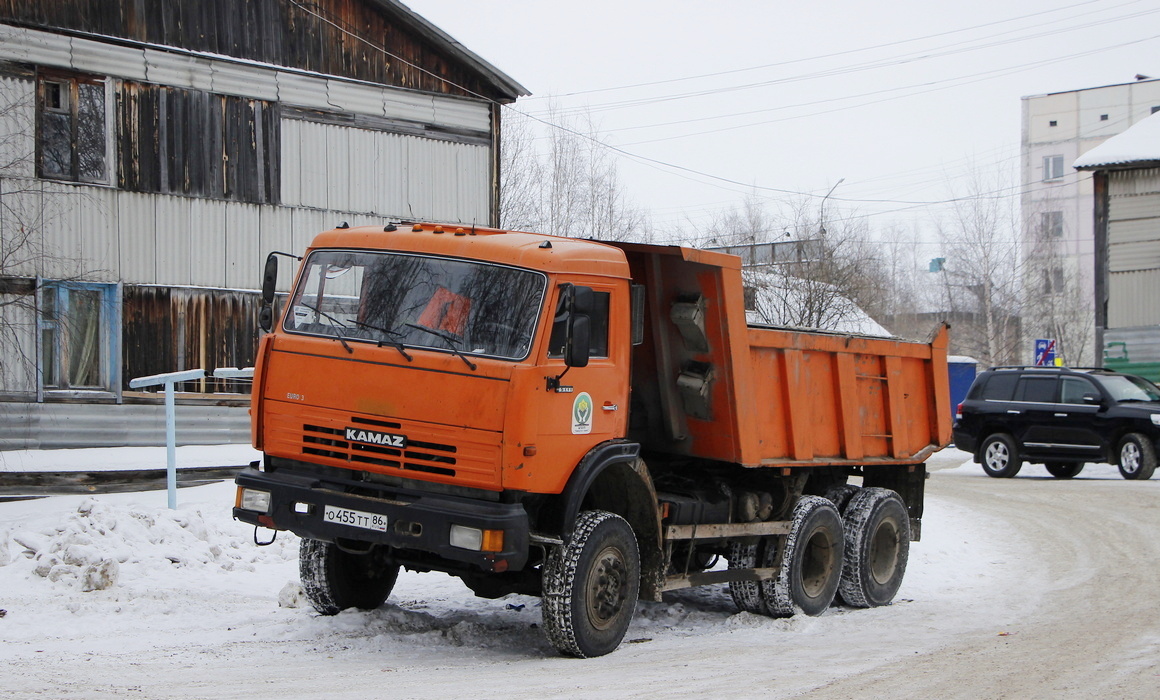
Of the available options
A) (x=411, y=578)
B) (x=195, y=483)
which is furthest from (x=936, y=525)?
(x=195, y=483)

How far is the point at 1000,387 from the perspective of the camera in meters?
21.9

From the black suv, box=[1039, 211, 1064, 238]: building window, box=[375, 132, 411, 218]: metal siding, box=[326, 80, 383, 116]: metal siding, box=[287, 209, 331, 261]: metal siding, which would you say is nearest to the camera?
box=[287, 209, 331, 261]: metal siding

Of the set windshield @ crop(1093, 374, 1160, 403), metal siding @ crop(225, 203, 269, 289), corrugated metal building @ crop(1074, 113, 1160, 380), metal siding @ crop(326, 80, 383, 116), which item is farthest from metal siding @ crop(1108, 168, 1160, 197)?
metal siding @ crop(225, 203, 269, 289)

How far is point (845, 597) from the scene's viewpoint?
34.7ft

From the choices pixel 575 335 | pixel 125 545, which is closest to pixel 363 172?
pixel 125 545

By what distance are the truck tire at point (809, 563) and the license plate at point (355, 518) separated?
12.6 feet

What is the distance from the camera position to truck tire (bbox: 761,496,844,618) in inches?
381

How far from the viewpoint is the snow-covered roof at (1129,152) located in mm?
29922

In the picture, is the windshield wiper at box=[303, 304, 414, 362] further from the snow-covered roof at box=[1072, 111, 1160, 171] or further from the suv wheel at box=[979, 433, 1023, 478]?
the snow-covered roof at box=[1072, 111, 1160, 171]

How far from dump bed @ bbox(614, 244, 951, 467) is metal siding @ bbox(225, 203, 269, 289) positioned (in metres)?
9.63

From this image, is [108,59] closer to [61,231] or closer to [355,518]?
[61,231]

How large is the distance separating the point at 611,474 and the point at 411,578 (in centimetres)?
311

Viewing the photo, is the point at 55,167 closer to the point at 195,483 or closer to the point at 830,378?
the point at 195,483

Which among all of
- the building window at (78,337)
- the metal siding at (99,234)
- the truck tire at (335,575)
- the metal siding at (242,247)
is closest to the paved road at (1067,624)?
the truck tire at (335,575)
